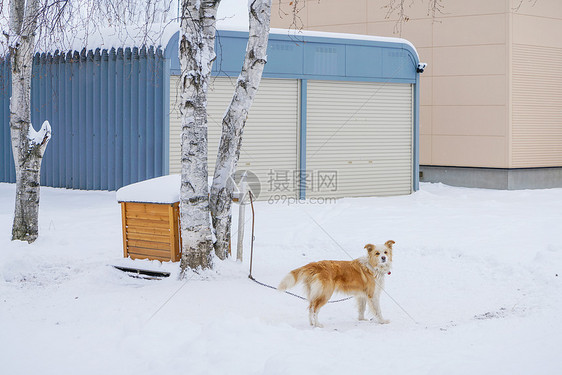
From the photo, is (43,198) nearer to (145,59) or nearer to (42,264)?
(145,59)

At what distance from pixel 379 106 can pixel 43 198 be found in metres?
9.12

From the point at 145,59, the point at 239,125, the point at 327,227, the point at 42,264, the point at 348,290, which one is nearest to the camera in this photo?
the point at 348,290

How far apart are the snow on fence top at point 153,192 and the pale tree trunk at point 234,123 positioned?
54 cm

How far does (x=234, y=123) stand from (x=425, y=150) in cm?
1412

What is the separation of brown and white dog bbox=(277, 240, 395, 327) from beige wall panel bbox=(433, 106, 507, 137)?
14027mm

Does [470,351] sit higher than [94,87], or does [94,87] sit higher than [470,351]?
[94,87]

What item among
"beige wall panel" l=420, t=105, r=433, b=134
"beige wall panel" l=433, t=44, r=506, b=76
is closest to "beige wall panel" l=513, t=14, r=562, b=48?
"beige wall panel" l=433, t=44, r=506, b=76

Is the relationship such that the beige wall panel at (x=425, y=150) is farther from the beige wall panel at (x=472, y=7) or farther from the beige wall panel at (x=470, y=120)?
the beige wall panel at (x=472, y=7)

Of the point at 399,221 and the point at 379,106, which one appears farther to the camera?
the point at 379,106

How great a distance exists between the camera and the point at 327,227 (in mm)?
12859

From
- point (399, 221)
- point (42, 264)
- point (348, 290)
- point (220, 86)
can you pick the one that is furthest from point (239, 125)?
point (220, 86)

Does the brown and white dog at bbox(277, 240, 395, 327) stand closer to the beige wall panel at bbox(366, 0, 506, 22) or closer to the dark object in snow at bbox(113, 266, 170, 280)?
the dark object in snow at bbox(113, 266, 170, 280)

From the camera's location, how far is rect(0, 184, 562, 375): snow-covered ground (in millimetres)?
5363

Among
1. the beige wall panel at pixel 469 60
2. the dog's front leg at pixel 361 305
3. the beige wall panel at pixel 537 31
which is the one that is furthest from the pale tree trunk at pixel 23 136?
the beige wall panel at pixel 537 31
